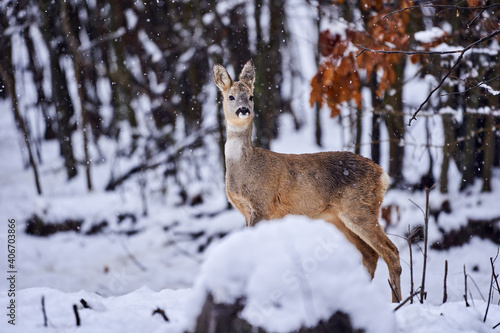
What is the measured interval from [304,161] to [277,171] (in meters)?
0.37

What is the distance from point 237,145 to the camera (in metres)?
5.13

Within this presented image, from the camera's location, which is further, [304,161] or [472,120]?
[472,120]

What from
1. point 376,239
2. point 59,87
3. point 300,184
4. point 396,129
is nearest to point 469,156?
point 396,129

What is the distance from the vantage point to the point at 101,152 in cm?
1460

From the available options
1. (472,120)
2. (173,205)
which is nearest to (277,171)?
(472,120)

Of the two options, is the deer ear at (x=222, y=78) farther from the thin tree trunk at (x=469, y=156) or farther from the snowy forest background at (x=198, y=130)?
the thin tree trunk at (x=469, y=156)

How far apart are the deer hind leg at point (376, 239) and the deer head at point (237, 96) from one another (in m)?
1.42

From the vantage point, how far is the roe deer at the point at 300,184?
508 centimetres

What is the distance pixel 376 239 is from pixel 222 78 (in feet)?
7.09

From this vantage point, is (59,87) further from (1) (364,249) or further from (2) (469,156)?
(1) (364,249)

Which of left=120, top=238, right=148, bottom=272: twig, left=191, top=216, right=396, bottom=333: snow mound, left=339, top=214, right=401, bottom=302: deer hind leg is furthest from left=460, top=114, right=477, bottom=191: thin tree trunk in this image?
left=191, top=216, right=396, bottom=333: snow mound

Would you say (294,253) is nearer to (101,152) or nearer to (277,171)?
(277,171)

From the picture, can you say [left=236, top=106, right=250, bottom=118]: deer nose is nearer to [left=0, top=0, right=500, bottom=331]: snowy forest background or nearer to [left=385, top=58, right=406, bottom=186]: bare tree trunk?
[left=0, top=0, right=500, bottom=331]: snowy forest background

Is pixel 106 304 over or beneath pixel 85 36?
beneath
